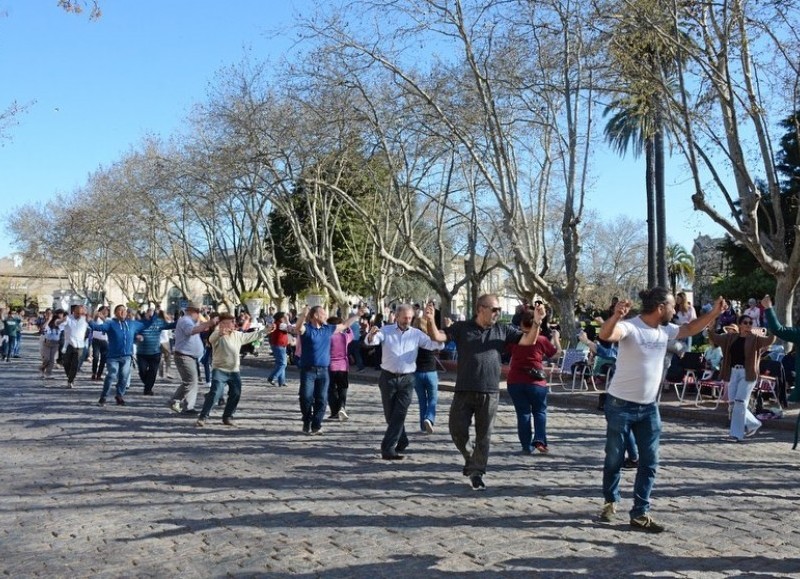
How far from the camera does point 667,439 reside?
39.1 feet

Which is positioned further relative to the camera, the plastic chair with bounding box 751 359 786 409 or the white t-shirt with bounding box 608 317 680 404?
the plastic chair with bounding box 751 359 786 409

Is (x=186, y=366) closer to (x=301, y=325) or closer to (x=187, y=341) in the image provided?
(x=187, y=341)

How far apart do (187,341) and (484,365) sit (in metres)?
7.11

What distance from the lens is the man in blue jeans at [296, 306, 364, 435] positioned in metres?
11.5

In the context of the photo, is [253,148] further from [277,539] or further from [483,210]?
[277,539]

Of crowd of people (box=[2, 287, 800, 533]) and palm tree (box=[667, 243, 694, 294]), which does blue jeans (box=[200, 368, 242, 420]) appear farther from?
palm tree (box=[667, 243, 694, 294])

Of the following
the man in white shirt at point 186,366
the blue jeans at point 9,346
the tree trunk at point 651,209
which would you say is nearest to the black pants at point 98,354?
the man in white shirt at point 186,366

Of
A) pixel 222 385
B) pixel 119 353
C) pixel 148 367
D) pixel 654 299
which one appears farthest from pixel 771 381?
pixel 148 367

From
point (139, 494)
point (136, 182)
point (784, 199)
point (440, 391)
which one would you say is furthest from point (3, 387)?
point (784, 199)

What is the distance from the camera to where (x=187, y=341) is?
13922 mm

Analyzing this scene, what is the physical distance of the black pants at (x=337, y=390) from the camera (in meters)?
13.2

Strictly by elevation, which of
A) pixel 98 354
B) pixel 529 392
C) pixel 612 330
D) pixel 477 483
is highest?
pixel 612 330

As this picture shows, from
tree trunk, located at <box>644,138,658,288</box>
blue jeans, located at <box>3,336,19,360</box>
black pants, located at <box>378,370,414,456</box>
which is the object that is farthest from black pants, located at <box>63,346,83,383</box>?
tree trunk, located at <box>644,138,658,288</box>

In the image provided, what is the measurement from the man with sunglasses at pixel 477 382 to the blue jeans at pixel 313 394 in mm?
3600
